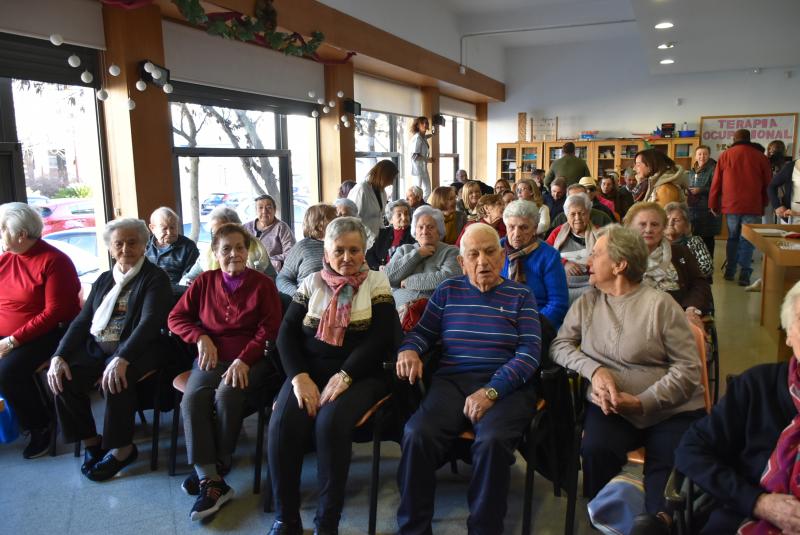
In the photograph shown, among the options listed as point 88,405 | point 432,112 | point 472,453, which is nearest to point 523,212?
point 472,453

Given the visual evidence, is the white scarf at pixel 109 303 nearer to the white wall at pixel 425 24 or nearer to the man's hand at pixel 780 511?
the man's hand at pixel 780 511

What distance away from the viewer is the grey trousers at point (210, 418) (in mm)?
2434

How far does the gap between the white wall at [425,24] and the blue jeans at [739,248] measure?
4686 mm

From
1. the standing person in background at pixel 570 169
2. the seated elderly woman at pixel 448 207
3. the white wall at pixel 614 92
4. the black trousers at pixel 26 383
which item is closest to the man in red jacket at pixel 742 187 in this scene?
the standing person in background at pixel 570 169

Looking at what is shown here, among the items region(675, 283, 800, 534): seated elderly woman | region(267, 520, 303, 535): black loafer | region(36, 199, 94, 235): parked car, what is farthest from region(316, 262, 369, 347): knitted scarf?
region(36, 199, 94, 235): parked car

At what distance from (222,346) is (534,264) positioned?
155cm

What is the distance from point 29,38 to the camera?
3719 millimetres

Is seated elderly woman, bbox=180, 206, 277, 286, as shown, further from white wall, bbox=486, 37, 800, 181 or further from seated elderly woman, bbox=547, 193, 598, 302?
white wall, bbox=486, 37, 800, 181

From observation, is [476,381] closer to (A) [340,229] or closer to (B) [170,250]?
(A) [340,229]

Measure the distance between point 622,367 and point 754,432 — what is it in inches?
23.4

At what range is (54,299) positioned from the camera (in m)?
2.95

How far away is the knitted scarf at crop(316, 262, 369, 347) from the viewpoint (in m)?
2.38

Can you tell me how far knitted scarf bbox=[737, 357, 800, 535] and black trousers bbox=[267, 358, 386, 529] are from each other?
4.24ft

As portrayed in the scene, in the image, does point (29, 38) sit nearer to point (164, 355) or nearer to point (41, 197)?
point (41, 197)
